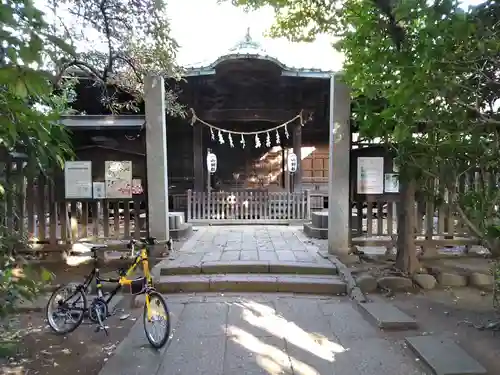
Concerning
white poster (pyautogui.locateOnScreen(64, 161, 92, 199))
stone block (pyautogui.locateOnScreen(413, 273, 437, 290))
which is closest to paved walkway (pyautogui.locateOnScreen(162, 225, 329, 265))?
stone block (pyautogui.locateOnScreen(413, 273, 437, 290))

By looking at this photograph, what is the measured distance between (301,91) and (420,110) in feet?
39.4

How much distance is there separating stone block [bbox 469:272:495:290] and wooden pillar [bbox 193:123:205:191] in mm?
10303

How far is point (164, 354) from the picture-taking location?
13.0ft

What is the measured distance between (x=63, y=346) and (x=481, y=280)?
6.12 meters

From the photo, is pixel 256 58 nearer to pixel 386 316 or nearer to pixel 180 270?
pixel 180 270

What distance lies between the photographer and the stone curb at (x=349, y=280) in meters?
5.67

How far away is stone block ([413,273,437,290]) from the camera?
6.15m

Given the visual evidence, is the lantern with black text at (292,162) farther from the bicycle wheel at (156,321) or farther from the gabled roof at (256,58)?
the bicycle wheel at (156,321)

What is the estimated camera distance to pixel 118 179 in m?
6.96

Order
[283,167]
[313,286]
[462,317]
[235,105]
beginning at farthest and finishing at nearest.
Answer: [283,167]
[235,105]
[313,286]
[462,317]

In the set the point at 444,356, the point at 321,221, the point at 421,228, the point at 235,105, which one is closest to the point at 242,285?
the point at 444,356

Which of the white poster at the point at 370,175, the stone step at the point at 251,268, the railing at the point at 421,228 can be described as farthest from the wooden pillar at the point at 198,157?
the white poster at the point at 370,175

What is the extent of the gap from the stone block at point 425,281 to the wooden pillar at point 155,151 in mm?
4485

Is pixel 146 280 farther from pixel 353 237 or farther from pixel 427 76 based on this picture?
pixel 353 237
